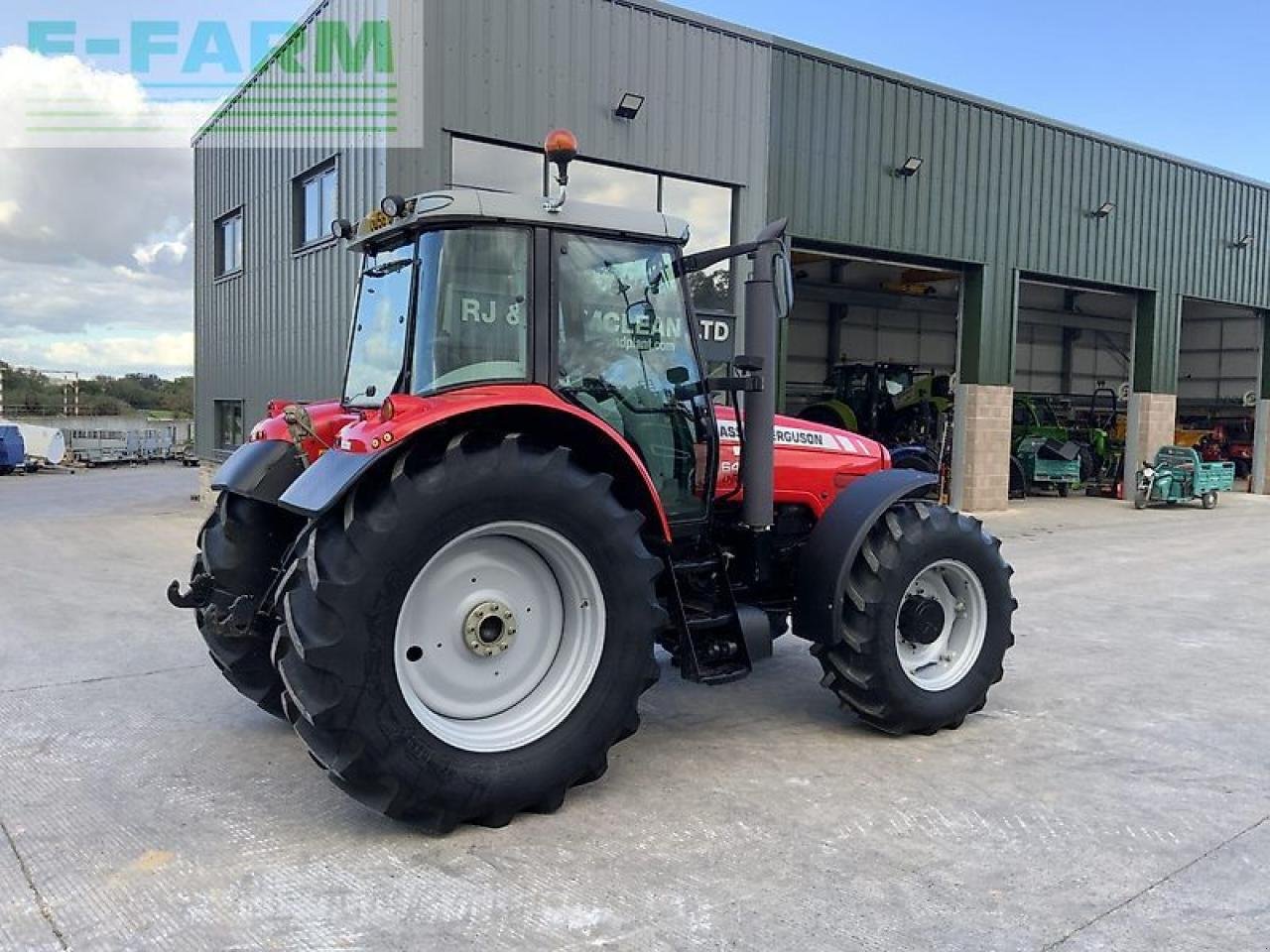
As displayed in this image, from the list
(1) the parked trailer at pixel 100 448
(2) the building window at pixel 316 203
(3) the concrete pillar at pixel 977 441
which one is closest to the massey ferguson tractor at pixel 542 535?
(2) the building window at pixel 316 203

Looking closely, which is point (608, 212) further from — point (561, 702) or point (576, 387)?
point (561, 702)

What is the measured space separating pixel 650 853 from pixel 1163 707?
329 centimetres

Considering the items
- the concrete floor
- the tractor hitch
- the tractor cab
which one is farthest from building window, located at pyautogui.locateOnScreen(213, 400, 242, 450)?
the tractor cab

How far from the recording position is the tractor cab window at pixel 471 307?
12.4 ft

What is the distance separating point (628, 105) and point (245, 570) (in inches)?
330

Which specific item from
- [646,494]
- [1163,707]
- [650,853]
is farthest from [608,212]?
[1163,707]

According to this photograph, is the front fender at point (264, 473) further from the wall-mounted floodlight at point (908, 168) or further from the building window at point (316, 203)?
the wall-mounted floodlight at point (908, 168)

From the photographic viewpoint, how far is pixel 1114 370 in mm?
29281

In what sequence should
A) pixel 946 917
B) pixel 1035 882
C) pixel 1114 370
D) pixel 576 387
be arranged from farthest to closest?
pixel 1114 370
pixel 576 387
pixel 1035 882
pixel 946 917

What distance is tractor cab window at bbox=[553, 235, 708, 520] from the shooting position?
3998 millimetres

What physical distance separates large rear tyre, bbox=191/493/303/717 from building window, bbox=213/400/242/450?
39.4 ft

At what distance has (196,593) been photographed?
4.38 metres

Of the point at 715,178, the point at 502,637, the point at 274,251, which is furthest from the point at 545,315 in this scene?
the point at 274,251

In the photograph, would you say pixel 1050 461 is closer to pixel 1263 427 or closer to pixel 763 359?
pixel 1263 427
